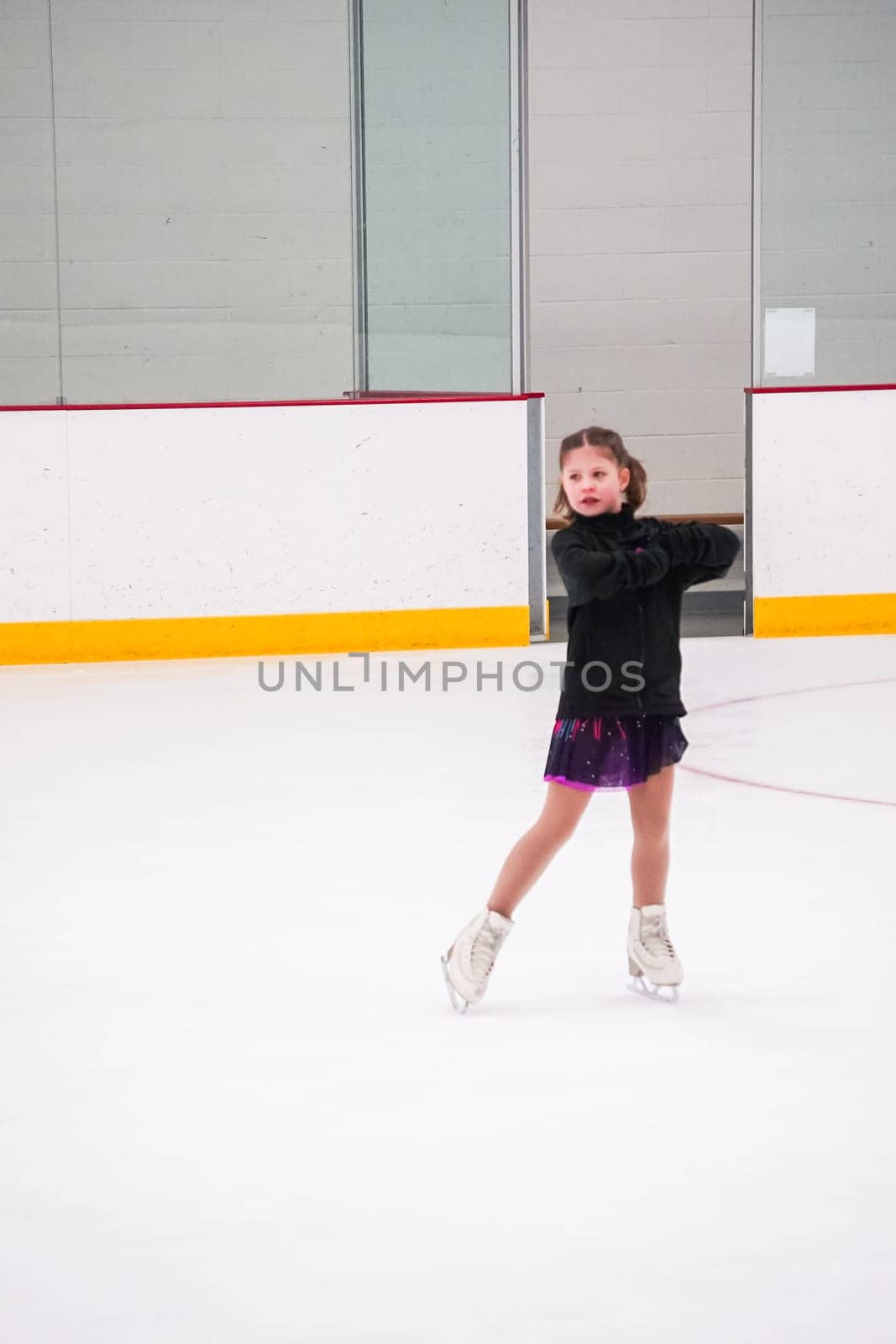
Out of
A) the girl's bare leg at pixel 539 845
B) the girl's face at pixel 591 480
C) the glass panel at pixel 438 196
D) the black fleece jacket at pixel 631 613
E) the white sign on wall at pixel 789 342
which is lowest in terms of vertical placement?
the girl's bare leg at pixel 539 845

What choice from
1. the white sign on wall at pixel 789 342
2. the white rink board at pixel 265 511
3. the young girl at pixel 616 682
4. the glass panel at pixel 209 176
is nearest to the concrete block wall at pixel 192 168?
the glass panel at pixel 209 176

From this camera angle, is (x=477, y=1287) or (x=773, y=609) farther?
(x=773, y=609)

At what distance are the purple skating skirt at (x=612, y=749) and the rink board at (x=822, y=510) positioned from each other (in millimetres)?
5209

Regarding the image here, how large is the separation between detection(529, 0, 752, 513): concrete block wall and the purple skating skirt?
7.02m

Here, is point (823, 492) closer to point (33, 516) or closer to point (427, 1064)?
point (33, 516)

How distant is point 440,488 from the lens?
25.1 feet

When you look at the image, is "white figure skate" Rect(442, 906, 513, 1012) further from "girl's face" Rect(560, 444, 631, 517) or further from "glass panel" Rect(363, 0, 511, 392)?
"glass panel" Rect(363, 0, 511, 392)

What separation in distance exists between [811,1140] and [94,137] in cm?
812

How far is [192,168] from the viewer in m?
9.34

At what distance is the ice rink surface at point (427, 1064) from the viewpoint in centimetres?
193

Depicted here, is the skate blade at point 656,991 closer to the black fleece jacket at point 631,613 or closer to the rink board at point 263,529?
the black fleece jacket at point 631,613

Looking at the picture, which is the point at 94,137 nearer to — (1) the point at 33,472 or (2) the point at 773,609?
(1) the point at 33,472

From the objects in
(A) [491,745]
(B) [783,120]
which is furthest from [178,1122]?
(B) [783,120]

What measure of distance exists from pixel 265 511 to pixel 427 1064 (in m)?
5.03
